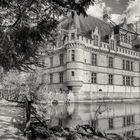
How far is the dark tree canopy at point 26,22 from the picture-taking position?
17.6 ft

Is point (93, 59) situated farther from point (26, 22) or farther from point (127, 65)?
point (26, 22)

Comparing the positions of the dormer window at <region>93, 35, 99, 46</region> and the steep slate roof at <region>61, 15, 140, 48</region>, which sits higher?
the steep slate roof at <region>61, 15, 140, 48</region>

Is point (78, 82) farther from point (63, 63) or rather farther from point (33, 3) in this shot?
point (33, 3)

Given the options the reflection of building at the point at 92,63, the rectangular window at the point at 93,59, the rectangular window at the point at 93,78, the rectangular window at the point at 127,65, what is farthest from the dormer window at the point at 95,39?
the rectangular window at the point at 127,65

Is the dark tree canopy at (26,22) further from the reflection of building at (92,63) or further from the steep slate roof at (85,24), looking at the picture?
the steep slate roof at (85,24)

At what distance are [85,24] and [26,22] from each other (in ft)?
90.4

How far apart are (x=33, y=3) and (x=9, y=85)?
48.5 ft

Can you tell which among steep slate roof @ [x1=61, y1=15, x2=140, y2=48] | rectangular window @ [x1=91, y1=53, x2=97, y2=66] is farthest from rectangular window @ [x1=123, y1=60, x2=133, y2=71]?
rectangular window @ [x1=91, y1=53, x2=97, y2=66]

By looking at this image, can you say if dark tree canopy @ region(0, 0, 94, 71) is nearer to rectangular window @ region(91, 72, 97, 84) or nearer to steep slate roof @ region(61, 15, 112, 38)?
steep slate roof @ region(61, 15, 112, 38)

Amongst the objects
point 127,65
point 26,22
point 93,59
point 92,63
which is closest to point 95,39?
point 93,59

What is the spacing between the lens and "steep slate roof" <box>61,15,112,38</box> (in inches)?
1197

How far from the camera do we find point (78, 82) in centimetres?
2777

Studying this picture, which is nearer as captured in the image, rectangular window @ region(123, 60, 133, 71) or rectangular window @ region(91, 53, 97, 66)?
rectangular window @ region(91, 53, 97, 66)

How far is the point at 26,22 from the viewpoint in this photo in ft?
19.1
